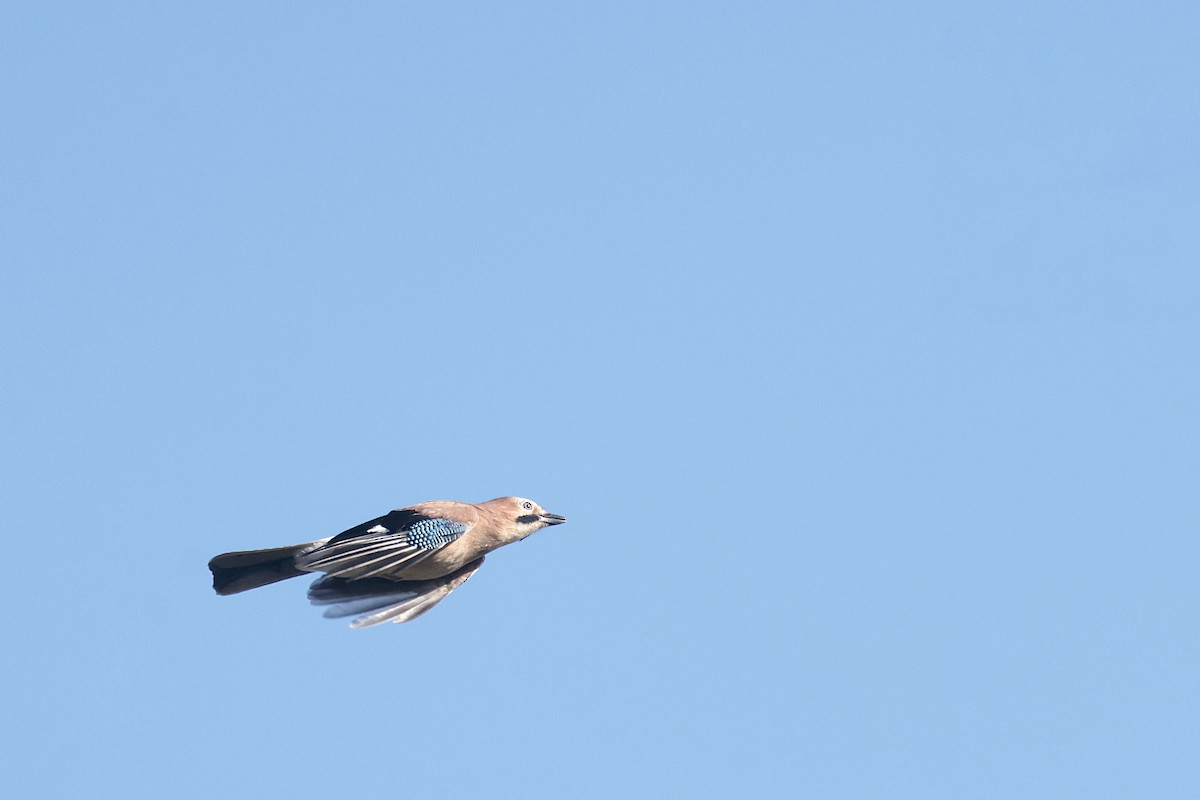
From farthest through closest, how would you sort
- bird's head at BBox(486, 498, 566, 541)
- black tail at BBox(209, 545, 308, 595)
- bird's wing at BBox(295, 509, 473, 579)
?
bird's head at BBox(486, 498, 566, 541) → black tail at BBox(209, 545, 308, 595) → bird's wing at BBox(295, 509, 473, 579)

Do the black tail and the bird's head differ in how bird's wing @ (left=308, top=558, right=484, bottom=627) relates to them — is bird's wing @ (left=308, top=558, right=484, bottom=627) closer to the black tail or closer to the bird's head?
the black tail

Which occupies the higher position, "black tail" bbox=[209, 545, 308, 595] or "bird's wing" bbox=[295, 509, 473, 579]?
"black tail" bbox=[209, 545, 308, 595]

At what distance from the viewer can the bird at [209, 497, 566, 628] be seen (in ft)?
80.7

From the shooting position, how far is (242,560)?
25453 millimetres

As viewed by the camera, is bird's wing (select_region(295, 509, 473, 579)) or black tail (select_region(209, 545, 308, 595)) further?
black tail (select_region(209, 545, 308, 595))

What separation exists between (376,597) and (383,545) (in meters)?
1.40

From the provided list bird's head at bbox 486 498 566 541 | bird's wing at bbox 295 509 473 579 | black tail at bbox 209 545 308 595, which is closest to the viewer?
bird's wing at bbox 295 509 473 579

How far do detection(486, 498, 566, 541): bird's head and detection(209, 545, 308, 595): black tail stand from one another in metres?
2.74

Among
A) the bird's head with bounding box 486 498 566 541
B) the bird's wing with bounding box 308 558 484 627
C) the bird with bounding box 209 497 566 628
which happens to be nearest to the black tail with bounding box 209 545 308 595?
the bird with bounding box 209 497 566 628

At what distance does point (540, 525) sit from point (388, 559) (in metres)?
3.20

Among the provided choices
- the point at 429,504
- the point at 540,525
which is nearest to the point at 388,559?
the point at 429,504

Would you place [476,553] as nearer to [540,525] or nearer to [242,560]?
[540,525]

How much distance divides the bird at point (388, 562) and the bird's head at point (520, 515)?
7cm

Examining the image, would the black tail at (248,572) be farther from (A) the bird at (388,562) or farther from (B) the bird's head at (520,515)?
(B) the bird's head at (520,515)
